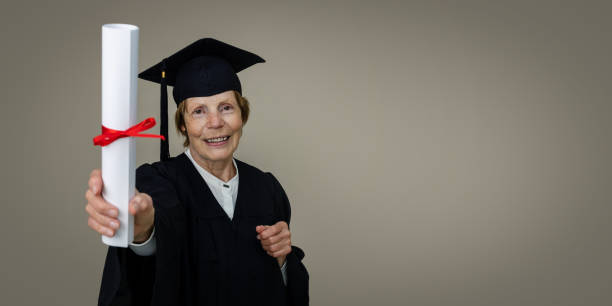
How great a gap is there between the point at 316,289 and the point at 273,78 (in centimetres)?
150

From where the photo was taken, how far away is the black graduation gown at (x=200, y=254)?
2143 millimetres

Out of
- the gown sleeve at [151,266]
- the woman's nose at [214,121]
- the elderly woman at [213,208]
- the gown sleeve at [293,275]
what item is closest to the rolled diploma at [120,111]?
the gown sleeve at [151,266]

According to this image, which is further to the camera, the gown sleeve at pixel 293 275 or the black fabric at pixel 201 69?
the gown sleeve at pixel 293 275

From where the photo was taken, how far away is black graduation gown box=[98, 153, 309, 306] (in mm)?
2143

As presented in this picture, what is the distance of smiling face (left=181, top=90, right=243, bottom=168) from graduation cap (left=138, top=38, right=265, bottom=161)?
0.04 metres

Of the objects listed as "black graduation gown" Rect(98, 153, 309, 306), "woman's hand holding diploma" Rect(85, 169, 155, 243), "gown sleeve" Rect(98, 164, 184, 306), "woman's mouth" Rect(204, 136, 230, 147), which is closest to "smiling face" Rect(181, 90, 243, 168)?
"woman's mouth" Rect(204, 136, 230, 147)

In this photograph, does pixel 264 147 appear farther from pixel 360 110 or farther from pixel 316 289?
pixel 316 289

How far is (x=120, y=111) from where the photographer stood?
161cm

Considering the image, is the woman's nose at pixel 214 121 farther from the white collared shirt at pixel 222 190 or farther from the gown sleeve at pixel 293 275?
the gown sleeve at pixel 293 275

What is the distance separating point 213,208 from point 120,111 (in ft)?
3.15

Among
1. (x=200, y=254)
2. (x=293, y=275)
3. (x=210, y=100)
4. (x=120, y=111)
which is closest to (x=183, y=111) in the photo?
(x=210, y=100)

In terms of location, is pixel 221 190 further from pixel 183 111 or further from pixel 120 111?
pixel 120 111

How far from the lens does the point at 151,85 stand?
13.8ft

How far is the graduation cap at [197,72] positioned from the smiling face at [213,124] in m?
0.04
